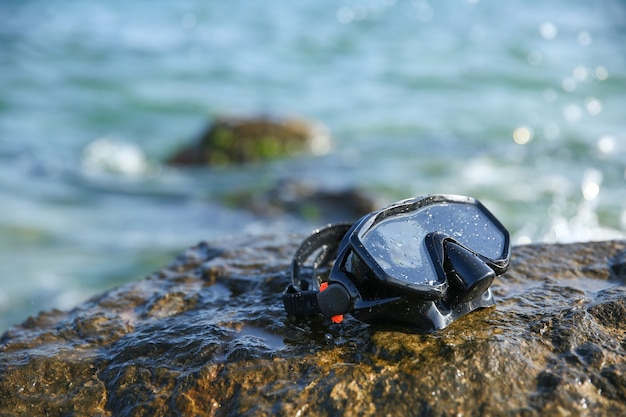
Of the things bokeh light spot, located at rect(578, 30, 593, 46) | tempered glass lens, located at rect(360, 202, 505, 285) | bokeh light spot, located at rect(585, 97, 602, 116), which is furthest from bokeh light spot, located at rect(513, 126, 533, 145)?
tempered glass lens, located at rect(360, 202, 505, 285)

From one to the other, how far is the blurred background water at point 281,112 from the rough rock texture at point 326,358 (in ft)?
7.49

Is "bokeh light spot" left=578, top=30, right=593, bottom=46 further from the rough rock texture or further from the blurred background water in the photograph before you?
the rough rock texture

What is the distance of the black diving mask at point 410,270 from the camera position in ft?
6.47

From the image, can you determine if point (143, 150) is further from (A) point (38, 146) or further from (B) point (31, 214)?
(B) point (31, 214)

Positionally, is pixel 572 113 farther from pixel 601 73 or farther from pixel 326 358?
pixel 326 358

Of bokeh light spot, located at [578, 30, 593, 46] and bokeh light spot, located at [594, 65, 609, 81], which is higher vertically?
bokeh light spot, located at [578, 30, 593, 46]

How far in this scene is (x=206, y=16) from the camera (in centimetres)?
1978

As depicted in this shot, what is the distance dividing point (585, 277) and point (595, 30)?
626 inches

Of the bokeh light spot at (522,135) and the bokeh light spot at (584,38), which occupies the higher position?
the bokeh light spot at (584,38)

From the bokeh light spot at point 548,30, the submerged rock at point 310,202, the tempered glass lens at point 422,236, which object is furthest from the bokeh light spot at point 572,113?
the tempered glass lens at point 422,236

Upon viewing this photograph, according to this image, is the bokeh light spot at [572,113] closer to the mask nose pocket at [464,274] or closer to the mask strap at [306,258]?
the mask strap at [306,258]

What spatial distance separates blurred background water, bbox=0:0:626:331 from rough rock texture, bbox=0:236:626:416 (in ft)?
7.49

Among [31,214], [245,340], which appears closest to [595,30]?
[31,214]

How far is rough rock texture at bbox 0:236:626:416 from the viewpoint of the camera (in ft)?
5.93
